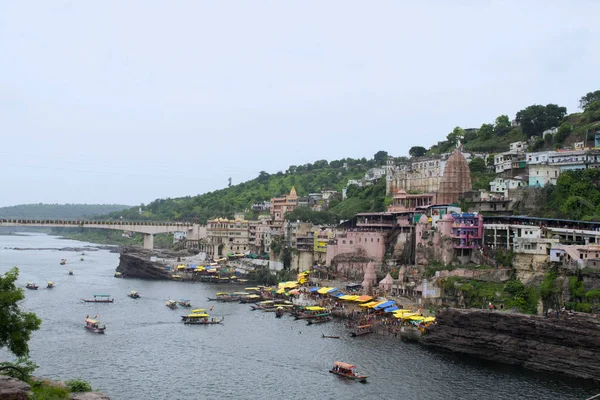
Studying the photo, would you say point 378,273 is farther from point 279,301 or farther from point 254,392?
point 254,392

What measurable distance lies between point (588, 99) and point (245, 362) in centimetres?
7346

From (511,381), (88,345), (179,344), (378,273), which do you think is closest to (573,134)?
(378,273)

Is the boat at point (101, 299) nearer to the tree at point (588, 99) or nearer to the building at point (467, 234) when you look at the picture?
the building at point (467, 234)

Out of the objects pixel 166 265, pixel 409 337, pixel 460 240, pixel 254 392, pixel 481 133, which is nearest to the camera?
pixel 254 392

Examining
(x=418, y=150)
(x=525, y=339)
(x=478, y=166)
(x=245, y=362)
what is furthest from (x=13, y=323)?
(x=418, y=150)

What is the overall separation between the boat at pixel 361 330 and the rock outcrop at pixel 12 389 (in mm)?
34086

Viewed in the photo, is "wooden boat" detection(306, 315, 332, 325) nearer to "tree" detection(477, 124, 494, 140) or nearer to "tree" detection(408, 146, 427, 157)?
"tree" detection(477, 124, 494, 140)

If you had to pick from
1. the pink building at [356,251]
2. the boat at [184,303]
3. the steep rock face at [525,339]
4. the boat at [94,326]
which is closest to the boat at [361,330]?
the steep rock face at [525,339]

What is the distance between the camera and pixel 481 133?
98.8 meters

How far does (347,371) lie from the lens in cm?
3888

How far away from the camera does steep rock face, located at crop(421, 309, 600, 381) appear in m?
39.6

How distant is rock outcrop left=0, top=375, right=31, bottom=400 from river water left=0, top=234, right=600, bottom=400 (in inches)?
635

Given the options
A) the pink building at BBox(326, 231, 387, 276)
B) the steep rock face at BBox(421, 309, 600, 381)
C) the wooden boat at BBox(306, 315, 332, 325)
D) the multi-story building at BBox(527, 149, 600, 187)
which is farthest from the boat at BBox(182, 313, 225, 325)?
the multi-story building at BBox(527, 149, 600, 187)

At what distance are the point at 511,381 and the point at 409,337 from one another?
11.2 meters
